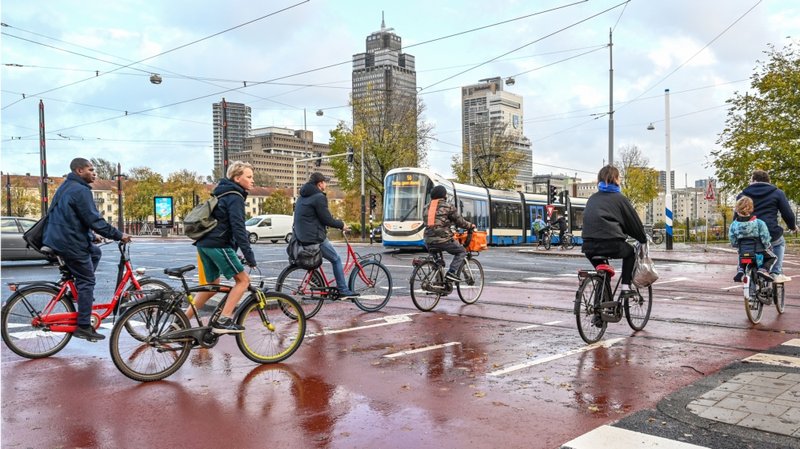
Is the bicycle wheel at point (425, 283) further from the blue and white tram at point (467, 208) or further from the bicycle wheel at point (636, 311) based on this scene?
the blue and white tram at point (467, 208)

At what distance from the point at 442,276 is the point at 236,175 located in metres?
4.00

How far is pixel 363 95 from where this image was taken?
1934 inches

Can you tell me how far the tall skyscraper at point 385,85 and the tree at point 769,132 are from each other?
2344cm

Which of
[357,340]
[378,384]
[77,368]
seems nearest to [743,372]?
[378,384]

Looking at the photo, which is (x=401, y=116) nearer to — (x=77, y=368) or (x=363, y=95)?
(x=363, y=95)

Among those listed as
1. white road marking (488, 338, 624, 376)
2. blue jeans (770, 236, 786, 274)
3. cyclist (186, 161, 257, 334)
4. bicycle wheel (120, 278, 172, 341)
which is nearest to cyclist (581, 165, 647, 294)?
white road marking (488, 338, 624, 376)

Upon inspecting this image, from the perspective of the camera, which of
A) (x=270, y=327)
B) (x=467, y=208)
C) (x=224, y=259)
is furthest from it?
(x=467, y=208)

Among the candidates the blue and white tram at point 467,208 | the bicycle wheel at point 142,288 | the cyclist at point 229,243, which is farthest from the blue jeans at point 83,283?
the blue and white tram at point 467,208

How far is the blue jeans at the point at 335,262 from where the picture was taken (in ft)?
27.6

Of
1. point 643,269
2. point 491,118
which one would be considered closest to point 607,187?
point 643,269

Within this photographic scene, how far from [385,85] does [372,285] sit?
137ft

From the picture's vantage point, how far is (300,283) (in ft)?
27.3

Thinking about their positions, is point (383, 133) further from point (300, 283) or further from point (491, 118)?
point (300, 283)

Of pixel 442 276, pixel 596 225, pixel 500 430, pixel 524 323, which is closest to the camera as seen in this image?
pixel 500 430
